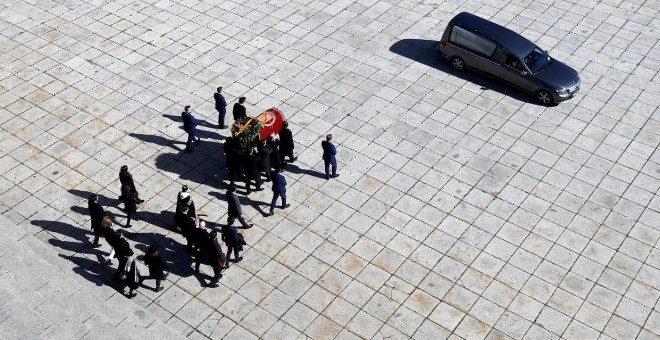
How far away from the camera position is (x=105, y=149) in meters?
20.0

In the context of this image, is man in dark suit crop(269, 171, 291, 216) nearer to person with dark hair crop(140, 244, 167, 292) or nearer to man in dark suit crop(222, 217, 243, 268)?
man in dark suit crop(222, 217, 243, 268)

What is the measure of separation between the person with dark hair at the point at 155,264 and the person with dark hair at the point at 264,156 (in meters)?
3.68

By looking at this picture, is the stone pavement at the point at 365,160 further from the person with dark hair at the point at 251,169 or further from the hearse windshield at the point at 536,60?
the hearse windshield at the point at 536,60

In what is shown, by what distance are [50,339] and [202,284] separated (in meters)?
3.38

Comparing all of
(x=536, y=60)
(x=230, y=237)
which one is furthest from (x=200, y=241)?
(x=536, y=60)

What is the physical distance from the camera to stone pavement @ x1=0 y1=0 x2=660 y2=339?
16.2 meters

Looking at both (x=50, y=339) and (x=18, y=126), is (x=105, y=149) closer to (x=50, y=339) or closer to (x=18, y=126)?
(x=18, y=126)

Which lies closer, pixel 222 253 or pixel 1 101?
pixel 222 253

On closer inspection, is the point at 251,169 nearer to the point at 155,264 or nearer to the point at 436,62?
the point at 155,264

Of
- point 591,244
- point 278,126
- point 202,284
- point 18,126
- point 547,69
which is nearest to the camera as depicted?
point 202,284

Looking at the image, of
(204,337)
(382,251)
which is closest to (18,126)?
(204,337)

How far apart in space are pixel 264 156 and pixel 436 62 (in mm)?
7742

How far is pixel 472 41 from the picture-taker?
893 inches

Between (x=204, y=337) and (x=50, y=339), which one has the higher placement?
(x=50, y=339)
